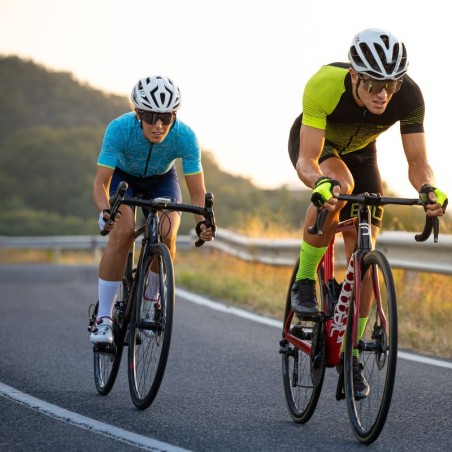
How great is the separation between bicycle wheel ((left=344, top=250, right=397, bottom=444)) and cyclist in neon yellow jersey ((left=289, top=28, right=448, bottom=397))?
0.07 m

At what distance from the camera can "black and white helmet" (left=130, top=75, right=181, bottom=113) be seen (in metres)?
7.37

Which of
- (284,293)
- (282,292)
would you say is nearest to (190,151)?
(284,293)

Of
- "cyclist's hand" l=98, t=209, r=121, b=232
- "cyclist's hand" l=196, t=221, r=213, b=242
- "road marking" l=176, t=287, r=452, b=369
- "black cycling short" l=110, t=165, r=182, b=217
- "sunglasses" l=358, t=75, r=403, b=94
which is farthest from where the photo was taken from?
"road marking" l=176, t=287, r=452, b=369

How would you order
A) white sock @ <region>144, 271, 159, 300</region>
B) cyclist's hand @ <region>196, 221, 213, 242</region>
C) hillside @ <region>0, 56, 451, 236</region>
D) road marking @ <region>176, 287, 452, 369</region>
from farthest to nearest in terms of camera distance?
hillside @ <region>0, 56, 451, 236</region> → road marking @ <region>176, 287, 452, 369</region> → cyclist's hand @ <region>196, 221, 213, 242</region> → white sock @ <region>144, 271, 159, 300</region>

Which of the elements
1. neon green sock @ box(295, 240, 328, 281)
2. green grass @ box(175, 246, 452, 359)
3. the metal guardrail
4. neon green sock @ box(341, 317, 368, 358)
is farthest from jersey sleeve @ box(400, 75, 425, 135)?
the metal guardrail

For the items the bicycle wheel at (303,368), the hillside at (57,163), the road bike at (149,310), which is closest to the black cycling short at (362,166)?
the bicycle wheel at (303,368)

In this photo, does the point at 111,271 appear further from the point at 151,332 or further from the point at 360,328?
the point at 360,328

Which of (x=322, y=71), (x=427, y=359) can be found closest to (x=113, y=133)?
(x=322, y=71)

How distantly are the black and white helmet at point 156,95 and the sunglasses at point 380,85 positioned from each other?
1.54 m

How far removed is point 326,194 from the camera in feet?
19.3

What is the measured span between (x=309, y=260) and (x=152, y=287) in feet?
3.15

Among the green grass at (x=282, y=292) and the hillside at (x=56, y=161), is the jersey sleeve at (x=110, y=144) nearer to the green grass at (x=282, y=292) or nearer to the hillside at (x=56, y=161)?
the green grass at (x=282, y=292)

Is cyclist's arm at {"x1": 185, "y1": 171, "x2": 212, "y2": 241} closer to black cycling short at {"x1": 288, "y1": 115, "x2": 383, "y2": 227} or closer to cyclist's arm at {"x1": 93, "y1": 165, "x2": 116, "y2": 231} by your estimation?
cyclist's arm at {"x1": 93, "y1": 165, "x2": 116, "y2": 231}

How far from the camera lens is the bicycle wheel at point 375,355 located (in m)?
5.59
